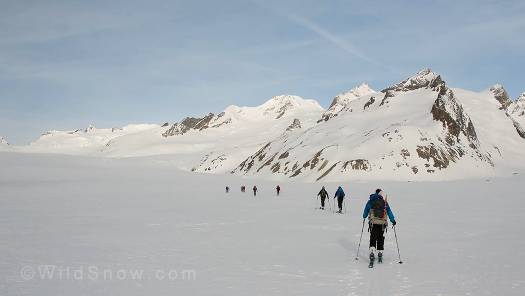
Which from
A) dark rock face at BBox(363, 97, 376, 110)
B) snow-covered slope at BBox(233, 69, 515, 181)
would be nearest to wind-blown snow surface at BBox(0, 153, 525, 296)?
snow-covered slope at BBox(233, 69, 515, 181)

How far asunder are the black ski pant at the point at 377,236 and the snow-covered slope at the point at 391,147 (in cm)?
7351

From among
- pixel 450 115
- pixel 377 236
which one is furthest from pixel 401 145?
pixel 377 236

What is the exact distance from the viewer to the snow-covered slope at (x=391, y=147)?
89625mm

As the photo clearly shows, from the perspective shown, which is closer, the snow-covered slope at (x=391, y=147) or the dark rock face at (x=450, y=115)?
the snow-covered slope at (x=391, y=147)

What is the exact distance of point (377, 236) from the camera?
13.9 metres

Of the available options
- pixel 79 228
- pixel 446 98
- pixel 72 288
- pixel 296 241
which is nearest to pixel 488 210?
pixel 296 241

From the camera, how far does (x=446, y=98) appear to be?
11550cm

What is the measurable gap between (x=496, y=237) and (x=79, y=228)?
17791 millimetres

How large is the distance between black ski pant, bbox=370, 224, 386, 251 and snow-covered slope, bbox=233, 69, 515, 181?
7351 centimetres

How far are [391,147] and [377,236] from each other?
8399 centimetres

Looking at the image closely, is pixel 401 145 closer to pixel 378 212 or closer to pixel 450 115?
pixel 450 115

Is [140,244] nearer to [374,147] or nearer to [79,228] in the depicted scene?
[79,228]

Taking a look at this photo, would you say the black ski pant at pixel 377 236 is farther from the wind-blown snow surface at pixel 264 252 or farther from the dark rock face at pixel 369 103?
the dark rock face at pixel 369 103

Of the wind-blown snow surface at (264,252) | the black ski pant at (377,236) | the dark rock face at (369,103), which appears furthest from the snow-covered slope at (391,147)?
the black ski pant at (377,236)
